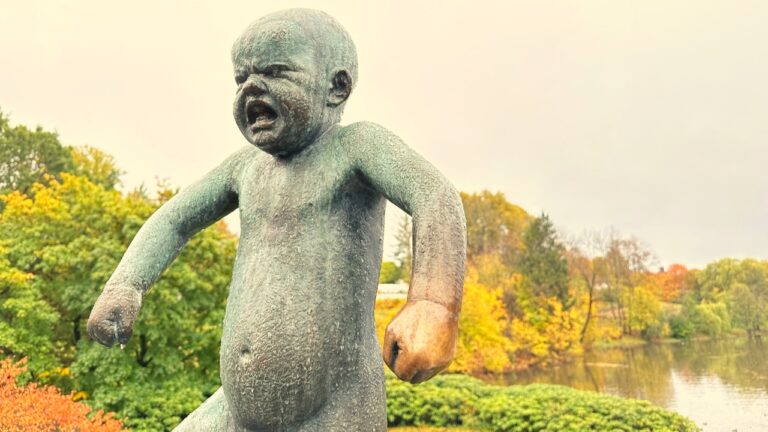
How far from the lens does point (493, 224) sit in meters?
42.0

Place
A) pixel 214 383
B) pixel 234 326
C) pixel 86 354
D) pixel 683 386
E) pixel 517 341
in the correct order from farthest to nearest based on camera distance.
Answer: pixel 517 341
pixel 683 386
pixel 214 383
pixel 86 354
pixel 234 326

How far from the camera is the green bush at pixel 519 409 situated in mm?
11500

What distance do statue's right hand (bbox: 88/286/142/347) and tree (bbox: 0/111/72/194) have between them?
75.8 ft

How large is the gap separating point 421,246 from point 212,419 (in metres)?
1.05

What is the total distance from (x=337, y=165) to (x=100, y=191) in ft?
36.4

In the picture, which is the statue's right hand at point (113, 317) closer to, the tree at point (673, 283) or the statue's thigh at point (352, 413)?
the statue's thigh at point (352, 413)

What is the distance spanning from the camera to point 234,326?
188 cm

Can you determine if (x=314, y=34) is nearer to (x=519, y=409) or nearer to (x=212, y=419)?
(x=212, y=419)

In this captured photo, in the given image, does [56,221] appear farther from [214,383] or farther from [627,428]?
[627,428]

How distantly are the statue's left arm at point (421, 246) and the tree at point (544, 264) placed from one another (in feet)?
97.9

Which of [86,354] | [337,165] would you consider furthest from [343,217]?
[86,354]

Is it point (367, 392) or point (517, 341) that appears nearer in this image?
point (367, 392)

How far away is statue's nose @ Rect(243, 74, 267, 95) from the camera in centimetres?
184

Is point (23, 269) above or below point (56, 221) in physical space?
below
